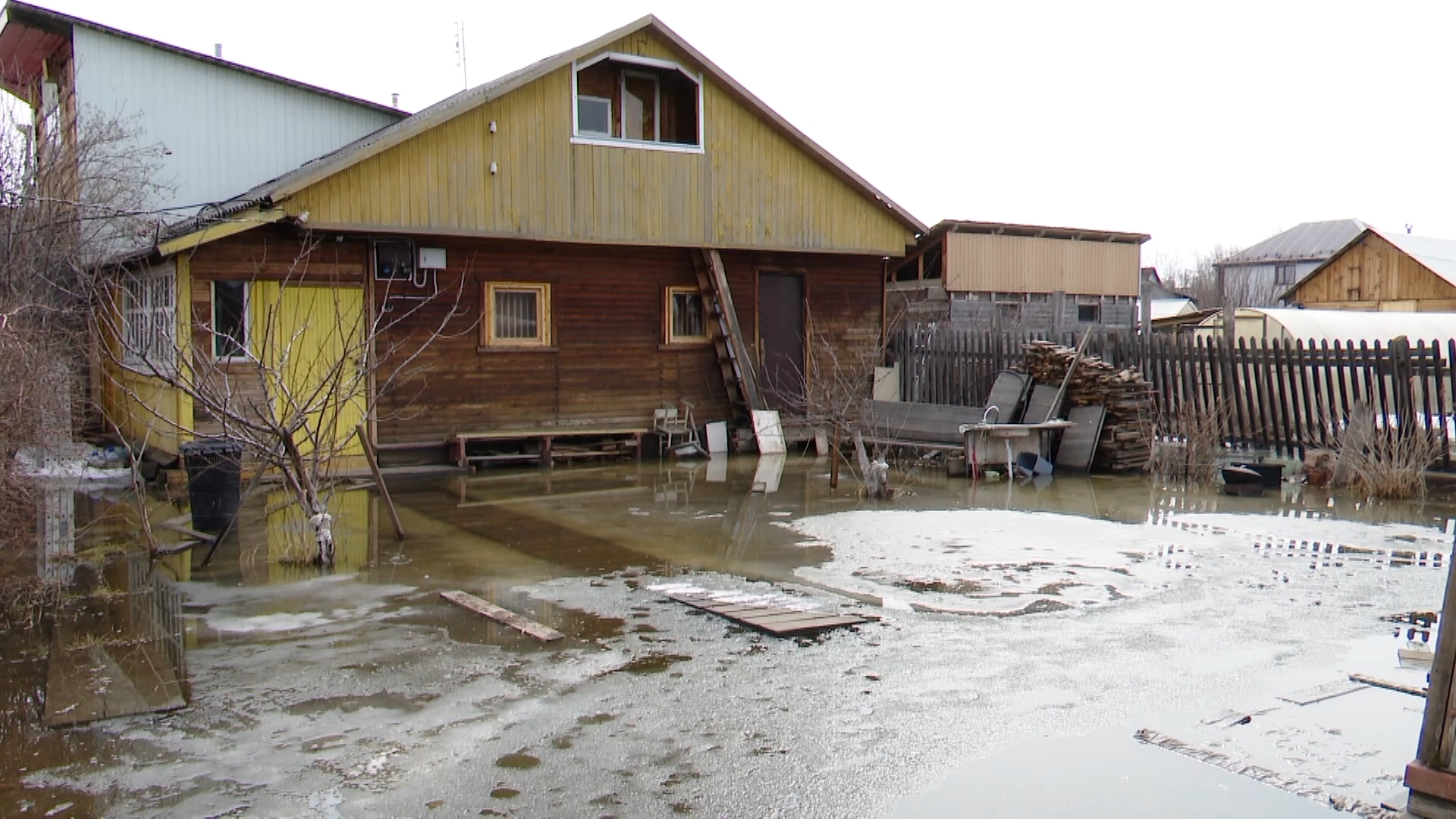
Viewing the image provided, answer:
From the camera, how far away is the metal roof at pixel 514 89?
1507 centimetres

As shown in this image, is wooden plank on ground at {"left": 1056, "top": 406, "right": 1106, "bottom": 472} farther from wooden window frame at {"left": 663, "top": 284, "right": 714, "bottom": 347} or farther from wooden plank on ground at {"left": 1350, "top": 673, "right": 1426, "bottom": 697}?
wooden plank on ground at {"left": 1350, "top": 673, "right": 1426, "bottom": 697}

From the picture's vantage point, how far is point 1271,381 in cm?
1642

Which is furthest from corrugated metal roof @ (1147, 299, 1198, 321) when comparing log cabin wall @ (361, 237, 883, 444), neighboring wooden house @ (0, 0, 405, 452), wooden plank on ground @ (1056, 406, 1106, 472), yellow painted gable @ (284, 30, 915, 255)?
neighboring wooden house @ (0, 0, 405, 452)

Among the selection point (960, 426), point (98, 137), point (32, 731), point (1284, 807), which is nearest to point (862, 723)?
point (1284, 807)

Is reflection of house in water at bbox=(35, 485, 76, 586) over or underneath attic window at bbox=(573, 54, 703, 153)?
underneath

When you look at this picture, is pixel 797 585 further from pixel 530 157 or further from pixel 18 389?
pixel 530 157

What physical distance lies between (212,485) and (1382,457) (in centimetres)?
1224

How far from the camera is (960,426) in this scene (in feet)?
54.6

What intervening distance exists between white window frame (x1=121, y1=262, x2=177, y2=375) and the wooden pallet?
883 cm

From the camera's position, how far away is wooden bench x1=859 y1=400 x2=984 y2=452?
16831 mm

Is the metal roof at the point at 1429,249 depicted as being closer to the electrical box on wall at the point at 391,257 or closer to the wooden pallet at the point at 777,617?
the electrical box on wall at the point at 391,257

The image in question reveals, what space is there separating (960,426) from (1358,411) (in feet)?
15.7

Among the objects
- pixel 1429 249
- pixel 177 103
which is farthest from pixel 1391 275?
pixel 177 103

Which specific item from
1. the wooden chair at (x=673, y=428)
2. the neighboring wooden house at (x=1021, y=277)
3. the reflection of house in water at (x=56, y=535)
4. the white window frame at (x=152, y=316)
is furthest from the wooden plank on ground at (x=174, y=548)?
the neighboring wooden house at (x=1021, y=277)
